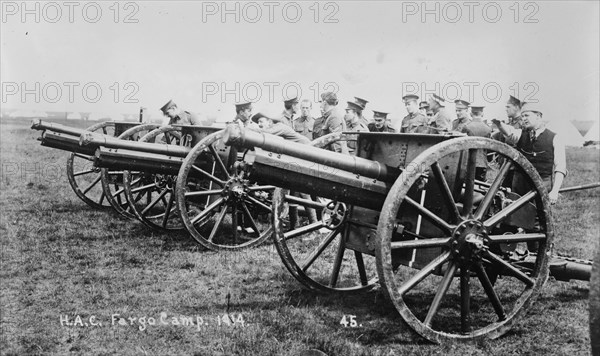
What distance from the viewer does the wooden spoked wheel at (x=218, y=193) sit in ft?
21.2

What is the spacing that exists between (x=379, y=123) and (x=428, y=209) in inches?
246

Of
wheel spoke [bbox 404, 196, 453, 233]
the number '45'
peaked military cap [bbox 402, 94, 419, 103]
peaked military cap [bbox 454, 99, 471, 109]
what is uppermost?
peaked military cap [bbox 402, 94, 419, 103]

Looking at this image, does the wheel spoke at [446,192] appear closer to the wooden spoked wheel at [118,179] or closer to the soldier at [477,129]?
the wooden spoked wheel at [118,179]

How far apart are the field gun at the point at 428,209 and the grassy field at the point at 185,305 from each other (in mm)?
434

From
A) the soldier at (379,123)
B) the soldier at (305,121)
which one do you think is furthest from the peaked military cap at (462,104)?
the soldier at (305,121)

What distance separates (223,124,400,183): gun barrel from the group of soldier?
6.9 inches

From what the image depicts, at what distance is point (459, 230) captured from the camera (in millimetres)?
4102

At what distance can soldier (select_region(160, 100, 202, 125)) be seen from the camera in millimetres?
9898

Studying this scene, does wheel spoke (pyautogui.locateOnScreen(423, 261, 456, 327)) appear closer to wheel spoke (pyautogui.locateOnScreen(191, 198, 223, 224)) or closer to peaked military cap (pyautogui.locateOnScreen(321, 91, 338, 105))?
wheel spoke (pyautogui.locateOnScreen(191, 198, 223, 224))

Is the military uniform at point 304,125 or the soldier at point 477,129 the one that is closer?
the soldier at point 477,129

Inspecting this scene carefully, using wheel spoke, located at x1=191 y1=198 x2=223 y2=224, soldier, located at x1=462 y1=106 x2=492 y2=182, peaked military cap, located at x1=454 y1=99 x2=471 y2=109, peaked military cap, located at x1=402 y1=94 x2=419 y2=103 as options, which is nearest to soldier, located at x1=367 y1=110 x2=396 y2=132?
peaked military cap, located at x1=402 y1=94 x2=419 y2=103

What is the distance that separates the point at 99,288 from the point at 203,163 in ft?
8.13

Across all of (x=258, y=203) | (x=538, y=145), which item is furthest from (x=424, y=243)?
(x=258, y=203)

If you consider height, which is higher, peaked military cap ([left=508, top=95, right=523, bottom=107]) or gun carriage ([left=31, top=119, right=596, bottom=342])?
peaked military cap ([left=508, top=95, right=523, bottom=107])
